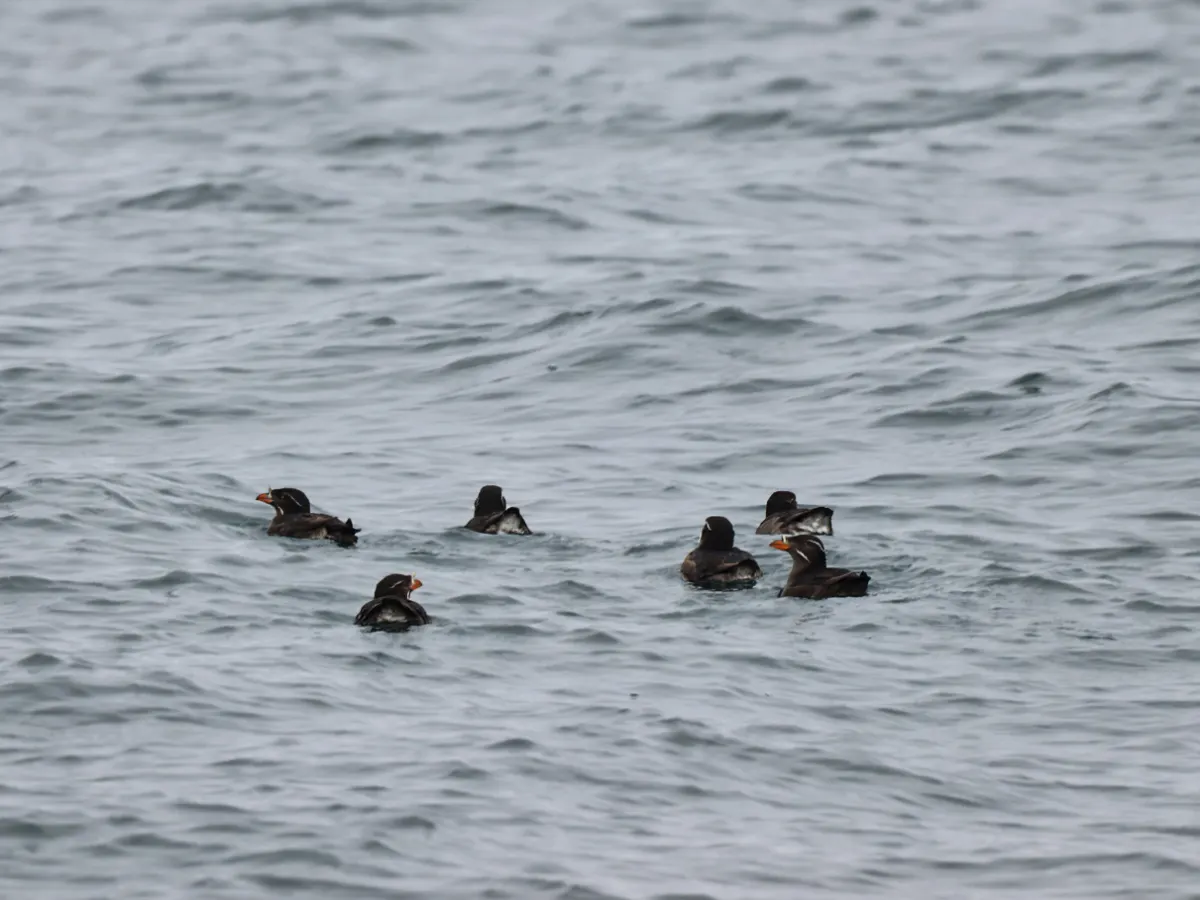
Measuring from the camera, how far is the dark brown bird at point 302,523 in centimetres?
1583

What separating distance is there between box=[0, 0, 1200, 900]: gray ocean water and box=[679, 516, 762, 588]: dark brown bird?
0.17 m

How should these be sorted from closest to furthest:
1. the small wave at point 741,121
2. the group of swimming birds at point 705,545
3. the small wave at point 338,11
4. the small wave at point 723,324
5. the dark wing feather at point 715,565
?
the group of swimming birds at point 705,545 < the dark wing feather at point 715,565 < the small wave at point 723,324 < the small wave at point 741,121 < the small wave at point 338,11

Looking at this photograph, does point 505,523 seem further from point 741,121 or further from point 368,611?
point 741,121

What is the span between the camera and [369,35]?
43.5 metres

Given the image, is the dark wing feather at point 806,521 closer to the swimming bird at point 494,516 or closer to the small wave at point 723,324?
the swimming bird at point 494,516

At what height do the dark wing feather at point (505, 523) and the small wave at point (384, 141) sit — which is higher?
the small wave at point (384, 141)

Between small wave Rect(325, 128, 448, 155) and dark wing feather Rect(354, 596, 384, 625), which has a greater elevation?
small wave Rect(325, 128, 448, 155)

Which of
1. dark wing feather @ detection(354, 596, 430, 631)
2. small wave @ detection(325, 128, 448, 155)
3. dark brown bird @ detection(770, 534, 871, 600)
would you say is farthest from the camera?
small wave @ detection(325, 128, 448, 155)

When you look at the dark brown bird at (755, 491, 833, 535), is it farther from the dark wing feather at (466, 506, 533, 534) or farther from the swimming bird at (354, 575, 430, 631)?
the swimming bird at (354, 575, 430, 631)

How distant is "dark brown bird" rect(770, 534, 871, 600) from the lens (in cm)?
1438

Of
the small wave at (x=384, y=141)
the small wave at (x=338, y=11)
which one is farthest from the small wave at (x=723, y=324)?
the small wave at (x=338, y=11)

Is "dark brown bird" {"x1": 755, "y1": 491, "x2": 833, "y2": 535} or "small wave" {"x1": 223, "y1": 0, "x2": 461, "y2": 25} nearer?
"dark brown bird" {"x1": 755, "y1": 491, "x2": 833, "y2": 535}

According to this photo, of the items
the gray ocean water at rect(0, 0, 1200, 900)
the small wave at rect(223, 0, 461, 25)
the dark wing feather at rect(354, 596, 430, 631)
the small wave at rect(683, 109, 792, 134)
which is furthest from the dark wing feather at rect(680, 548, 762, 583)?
the small wave at rect(223, 0, 461, 25)

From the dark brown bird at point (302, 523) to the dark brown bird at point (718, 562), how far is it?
2602 millimetres
